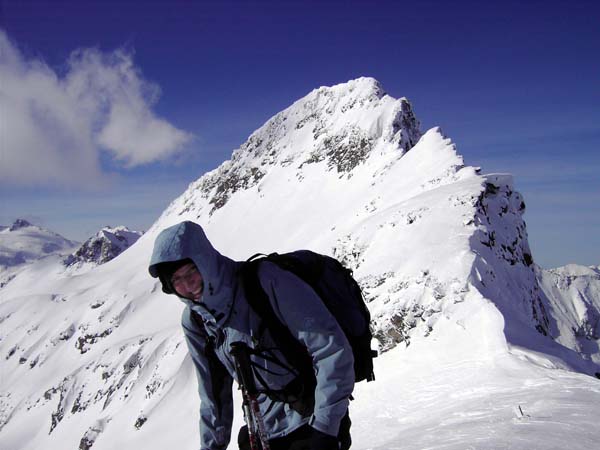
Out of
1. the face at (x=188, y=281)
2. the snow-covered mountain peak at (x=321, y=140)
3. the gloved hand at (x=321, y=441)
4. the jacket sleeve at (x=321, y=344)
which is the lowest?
the gloved hand at (x=321, y=441)

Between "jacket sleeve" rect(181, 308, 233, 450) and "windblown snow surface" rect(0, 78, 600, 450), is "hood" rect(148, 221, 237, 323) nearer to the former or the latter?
"jacket sleeve" rect(181, 308, 233, 450)

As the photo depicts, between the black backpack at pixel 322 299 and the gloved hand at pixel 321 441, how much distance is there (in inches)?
15.7

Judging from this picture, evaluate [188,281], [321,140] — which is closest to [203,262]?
[188,281]

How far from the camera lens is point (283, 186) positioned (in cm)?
6819

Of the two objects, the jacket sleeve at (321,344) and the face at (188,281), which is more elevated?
the face at (188,281)

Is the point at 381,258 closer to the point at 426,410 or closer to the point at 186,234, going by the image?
the point at 426,410

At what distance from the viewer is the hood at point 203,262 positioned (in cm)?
283

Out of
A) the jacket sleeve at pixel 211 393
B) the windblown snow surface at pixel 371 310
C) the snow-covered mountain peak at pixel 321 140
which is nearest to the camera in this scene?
the jacket sleeve at pixel 211 393

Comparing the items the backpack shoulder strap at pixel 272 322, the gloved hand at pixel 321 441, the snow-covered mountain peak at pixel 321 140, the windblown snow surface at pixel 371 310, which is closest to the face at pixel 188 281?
the backpack shoulder strap at pixel 272 322

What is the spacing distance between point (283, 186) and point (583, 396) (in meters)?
62.3

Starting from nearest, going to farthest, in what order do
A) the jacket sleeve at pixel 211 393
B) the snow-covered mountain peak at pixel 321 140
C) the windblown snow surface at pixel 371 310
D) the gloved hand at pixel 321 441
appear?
the gloved hand at pixel 321 441 → the jacket sleeve at pixel 211 393 → the windblown snow surface at pixel 371 310 → the snow-covered mountain peak at pixel 321 140

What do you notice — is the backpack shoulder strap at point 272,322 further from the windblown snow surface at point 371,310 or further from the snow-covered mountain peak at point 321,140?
the snow-covered mountain peak at point 321,140

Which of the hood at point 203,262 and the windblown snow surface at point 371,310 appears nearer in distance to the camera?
the hood at point 203,262

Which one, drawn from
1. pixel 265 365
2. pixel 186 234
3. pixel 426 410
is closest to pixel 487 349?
pixel 426 410
